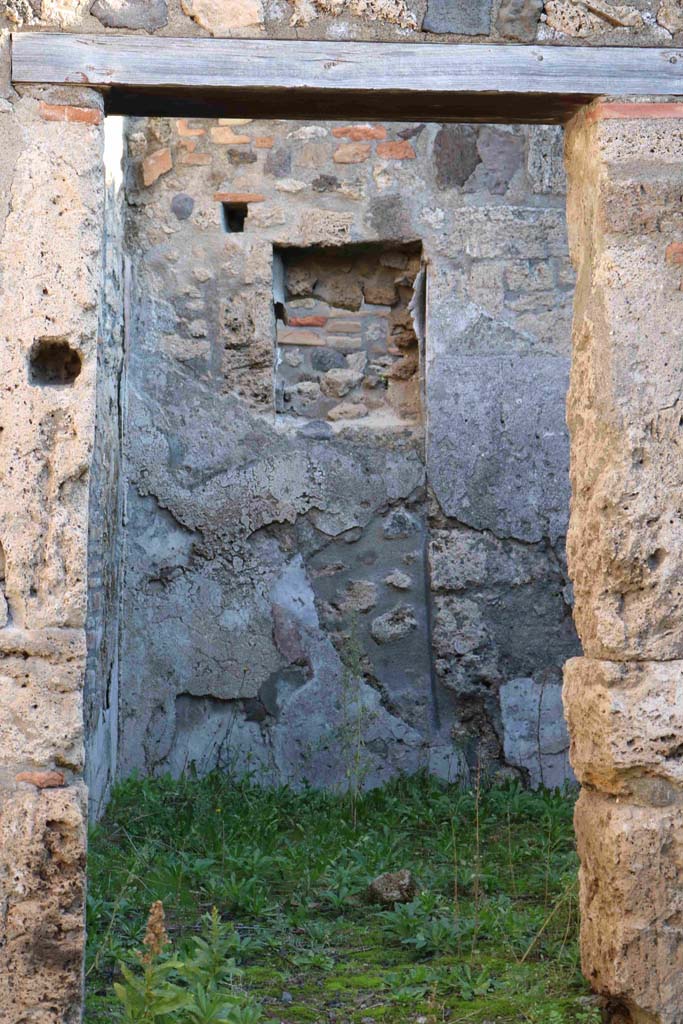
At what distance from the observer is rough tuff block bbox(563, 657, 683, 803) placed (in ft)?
10.2

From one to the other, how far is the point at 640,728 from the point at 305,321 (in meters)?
3.11

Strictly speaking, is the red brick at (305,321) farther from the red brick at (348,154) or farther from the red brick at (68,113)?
the red brick at (68,113)

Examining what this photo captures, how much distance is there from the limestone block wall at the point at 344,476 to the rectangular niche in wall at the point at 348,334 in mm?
90

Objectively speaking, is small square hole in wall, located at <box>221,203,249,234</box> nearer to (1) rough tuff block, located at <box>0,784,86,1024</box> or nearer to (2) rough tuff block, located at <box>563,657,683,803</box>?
(2) rough tuff block, located at <box>563,657,683,803</box>

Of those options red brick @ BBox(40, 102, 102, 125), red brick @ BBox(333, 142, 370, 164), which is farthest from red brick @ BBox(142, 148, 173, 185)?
red brick @ BBox(40, 102, 102, 125)

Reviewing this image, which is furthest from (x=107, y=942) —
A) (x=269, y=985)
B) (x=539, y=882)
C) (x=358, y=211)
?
(x=358, y=211)

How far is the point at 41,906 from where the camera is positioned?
2.93 meters

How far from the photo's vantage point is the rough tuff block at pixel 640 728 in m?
3.11

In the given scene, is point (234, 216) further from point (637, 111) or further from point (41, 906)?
point (41, 906)

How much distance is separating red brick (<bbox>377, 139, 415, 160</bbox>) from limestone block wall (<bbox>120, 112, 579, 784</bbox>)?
24 mm

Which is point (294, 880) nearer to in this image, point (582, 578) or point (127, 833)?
point (127, 833)

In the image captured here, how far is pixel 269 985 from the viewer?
134 inches

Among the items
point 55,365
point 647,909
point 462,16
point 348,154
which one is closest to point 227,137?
point 348,154

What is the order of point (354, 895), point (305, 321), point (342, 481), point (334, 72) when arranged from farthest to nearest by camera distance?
point (305, 321), point (342, 481), point (354, 895), point (334, 72)
